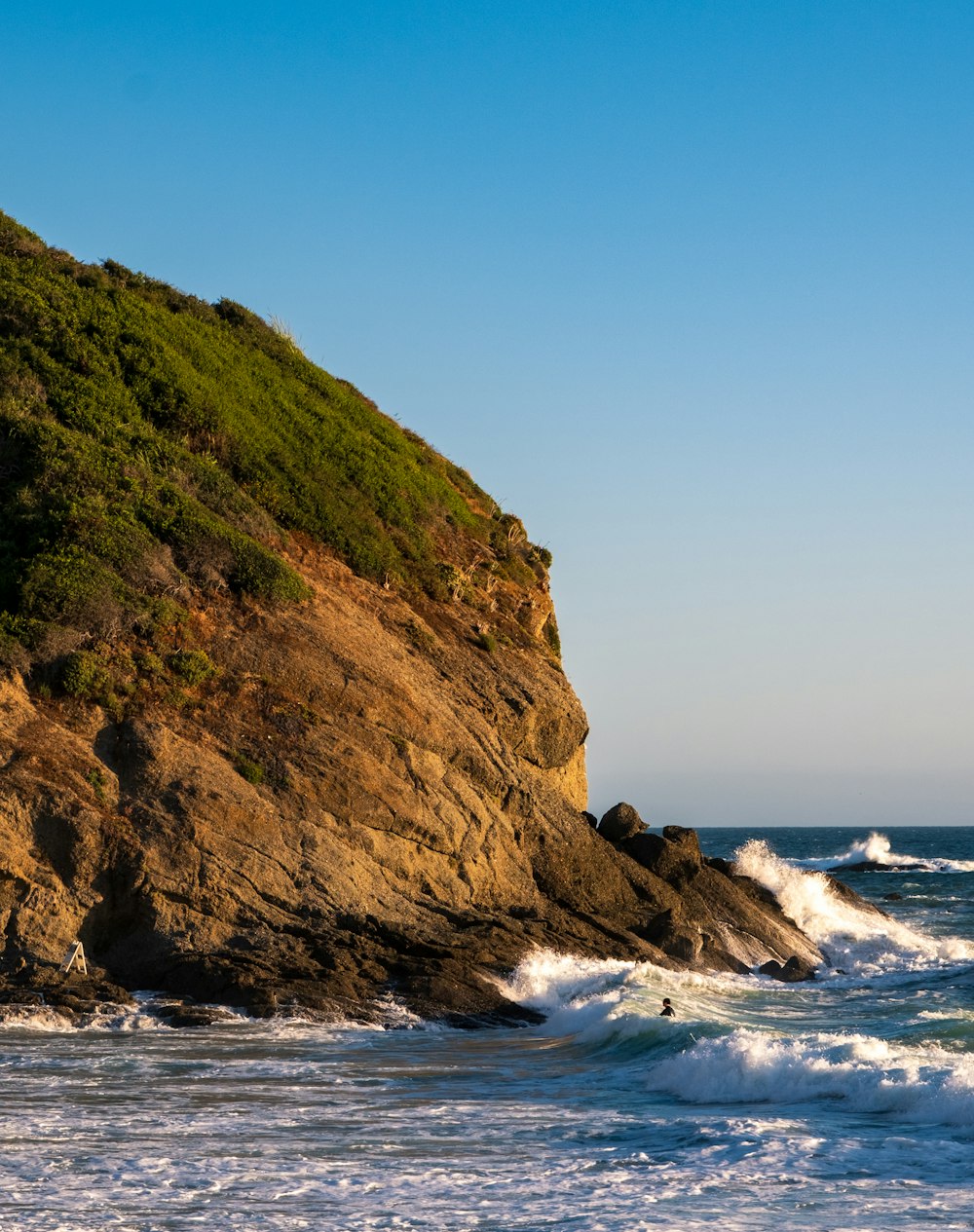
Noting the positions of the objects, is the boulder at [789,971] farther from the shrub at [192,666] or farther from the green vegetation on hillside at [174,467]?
the shrub at [192,666]

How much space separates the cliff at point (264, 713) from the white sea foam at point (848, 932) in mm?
2230

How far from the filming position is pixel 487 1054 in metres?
19.5

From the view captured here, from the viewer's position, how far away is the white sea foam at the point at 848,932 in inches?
1364

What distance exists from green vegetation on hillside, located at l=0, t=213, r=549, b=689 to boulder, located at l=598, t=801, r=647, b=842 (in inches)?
276

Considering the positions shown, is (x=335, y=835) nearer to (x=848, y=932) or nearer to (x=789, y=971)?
(x=789, y=971)

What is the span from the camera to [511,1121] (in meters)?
15.0

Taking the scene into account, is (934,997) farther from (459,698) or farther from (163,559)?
(163,559)

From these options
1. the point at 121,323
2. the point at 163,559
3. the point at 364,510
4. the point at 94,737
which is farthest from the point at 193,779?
the point at 121,323

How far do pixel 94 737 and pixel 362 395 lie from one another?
21580 mm

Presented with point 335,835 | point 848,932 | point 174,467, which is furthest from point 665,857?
point 174,467

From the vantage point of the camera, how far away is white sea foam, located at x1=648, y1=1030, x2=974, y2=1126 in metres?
15.5

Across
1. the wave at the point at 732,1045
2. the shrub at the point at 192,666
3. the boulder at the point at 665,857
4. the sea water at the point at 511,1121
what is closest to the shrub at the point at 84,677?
the shrub at the point at 192,666

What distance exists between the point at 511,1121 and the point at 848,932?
2391cm

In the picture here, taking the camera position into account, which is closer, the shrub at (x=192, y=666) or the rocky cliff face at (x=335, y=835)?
the rocky cliff face at (x=335, y=835)
